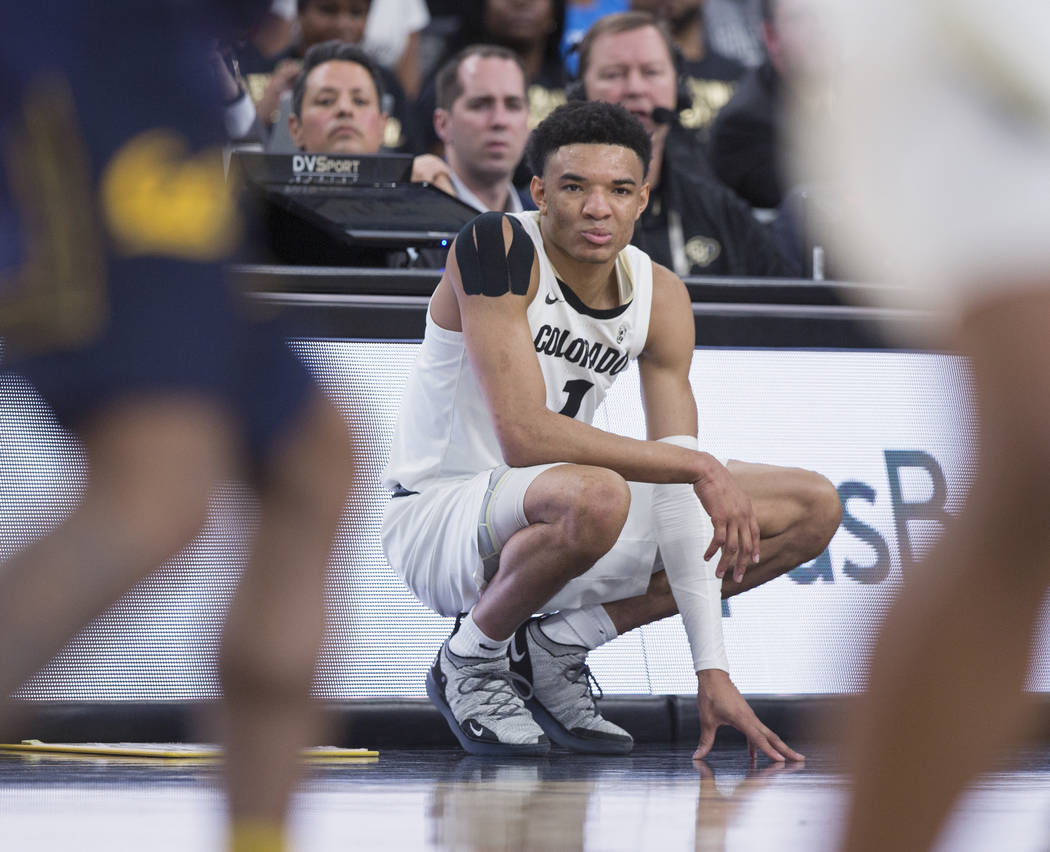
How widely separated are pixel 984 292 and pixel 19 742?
2.76 m

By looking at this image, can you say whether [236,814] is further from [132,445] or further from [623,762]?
[623,762]

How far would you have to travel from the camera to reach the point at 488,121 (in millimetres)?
5051

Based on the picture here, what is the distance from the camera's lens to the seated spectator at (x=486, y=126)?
16.5ft

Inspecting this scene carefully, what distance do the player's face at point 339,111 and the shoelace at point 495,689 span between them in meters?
2.22

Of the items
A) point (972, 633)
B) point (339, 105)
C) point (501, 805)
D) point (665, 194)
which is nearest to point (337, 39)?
point (339, 105)

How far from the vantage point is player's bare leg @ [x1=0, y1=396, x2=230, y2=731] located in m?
1.25

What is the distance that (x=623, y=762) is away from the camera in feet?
10.4

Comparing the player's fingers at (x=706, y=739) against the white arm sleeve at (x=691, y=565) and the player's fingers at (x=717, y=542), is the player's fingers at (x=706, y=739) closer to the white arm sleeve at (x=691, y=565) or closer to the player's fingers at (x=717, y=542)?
the white arm sleeve at (x=691, y=565)

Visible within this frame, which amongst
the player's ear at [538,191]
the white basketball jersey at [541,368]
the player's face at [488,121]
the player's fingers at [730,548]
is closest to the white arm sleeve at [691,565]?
the player's fingers at [730,548]

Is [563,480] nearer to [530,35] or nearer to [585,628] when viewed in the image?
[585,628]

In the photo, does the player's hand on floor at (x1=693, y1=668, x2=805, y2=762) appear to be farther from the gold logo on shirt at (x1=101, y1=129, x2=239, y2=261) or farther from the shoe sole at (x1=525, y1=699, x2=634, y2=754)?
the gold logo on shirt at (x1=101, y1=129, x2=239, y2=261)

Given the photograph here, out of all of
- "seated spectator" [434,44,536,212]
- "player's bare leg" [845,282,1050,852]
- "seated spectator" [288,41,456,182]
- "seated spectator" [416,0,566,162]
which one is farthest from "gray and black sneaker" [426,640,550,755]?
"seated spectator" [416,0,566,162]

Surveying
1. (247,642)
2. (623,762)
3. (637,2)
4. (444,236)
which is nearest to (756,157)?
(637,2)

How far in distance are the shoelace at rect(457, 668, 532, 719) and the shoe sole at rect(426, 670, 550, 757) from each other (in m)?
0.06
